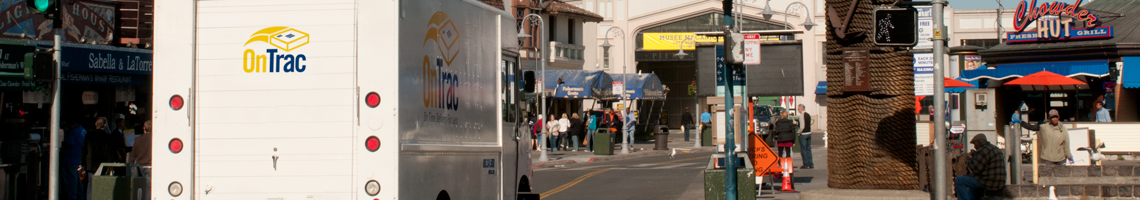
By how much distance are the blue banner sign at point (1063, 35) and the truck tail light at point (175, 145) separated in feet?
92.2

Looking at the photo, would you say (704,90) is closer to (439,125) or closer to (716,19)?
(439,125)

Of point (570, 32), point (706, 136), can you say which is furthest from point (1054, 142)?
point (570, 32)

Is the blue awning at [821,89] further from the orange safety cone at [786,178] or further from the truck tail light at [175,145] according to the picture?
the truck tail light at [175,145]

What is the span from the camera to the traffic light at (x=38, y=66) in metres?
10.5

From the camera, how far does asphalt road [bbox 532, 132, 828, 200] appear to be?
15836 mm

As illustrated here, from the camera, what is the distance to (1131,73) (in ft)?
89.5

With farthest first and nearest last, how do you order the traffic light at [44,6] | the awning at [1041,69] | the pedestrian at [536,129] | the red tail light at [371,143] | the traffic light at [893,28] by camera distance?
1. the pedestrian at [536,129]
2. the awning at [1041,69]
3. the traffic light at [44,6]
4. the traffic light at [893,28]
5. the red tail light at [371,143]

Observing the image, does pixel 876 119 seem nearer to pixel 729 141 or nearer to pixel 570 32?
pixel 729 141

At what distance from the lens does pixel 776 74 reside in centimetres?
1803

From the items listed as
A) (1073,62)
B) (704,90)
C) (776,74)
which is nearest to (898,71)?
(776,74)

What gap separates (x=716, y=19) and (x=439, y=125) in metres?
47.0

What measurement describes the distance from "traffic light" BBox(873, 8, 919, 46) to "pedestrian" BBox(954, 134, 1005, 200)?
10.9ft

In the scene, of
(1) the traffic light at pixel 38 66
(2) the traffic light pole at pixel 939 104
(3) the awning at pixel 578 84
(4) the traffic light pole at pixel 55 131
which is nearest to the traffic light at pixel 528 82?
(2) the traffic light pole at pixel 939 104

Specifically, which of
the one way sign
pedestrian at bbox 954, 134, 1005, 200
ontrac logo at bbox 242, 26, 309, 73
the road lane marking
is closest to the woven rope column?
pedestrian at bbox 954, 134, 1005, 200
